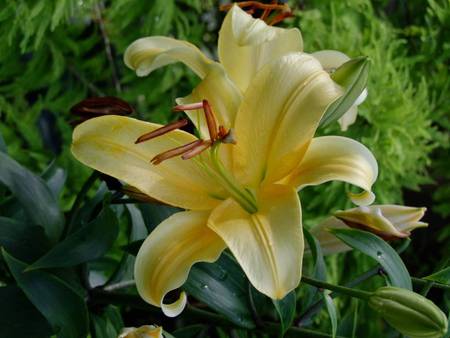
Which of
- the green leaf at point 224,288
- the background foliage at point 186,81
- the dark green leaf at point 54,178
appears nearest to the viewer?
the green leaf at point 224,288

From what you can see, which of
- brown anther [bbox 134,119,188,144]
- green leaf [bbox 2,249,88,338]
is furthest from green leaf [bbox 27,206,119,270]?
brown anther [bbox 134,119,188,144]

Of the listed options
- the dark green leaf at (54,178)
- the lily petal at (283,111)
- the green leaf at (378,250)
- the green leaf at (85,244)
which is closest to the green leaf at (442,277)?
the green leaf at (378,250)

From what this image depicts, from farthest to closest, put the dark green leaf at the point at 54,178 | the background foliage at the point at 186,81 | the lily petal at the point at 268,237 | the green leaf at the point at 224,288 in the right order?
1. the background foliage at the point at 186,81
2. the dark green leaf at the point at 54,178
3. the green leaf at the point at 224,288
4. the lily petal at the point at 268,237

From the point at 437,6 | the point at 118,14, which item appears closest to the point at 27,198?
the point at 118,14

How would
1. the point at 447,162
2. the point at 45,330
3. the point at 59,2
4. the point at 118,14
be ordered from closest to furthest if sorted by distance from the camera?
1. the point at 45,330
2. the point at 59,2
3. the point at 118,14
4. the point at 447,162

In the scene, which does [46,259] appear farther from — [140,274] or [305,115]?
[305,115]

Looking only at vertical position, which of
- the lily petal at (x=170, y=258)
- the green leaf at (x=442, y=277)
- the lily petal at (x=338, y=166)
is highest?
the lily petal at (x=338, y=166)

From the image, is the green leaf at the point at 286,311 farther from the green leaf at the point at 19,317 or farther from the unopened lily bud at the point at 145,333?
the green leaf at the point at 19,317

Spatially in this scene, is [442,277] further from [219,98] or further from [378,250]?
[219,98]
